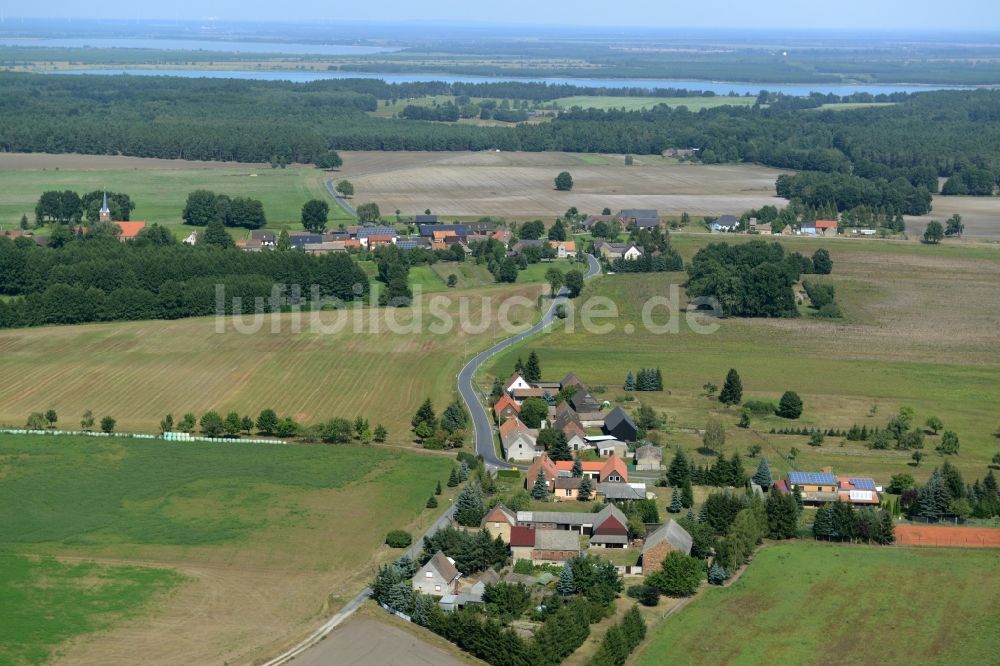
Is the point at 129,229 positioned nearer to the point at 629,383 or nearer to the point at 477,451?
the point at 629,383

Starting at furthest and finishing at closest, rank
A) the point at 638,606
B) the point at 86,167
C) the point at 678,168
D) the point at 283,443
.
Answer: the point at 678,168 → the point at 86,167 → the point at 283,443 → the point at 638,606

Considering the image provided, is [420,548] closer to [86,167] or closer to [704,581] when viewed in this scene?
[704,581]

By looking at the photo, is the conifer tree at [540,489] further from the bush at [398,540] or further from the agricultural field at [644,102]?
the agricultural field at [644,102]

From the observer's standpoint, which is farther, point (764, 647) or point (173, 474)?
point (173, 474)

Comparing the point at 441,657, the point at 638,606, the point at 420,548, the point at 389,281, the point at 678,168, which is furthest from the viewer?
the point at 678,168

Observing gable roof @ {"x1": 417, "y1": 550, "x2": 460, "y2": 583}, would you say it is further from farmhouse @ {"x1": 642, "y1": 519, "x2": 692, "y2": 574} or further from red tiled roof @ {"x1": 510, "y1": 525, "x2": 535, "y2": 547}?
farmhouse @ {"x1": 642, "y1": 519, "x2": 692, "y2": 574}

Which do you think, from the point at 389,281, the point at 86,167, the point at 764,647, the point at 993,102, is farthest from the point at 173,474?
the point at 993,102
